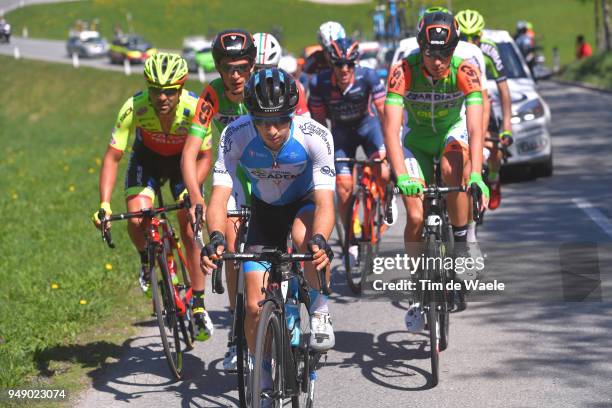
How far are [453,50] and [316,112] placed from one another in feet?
10.1

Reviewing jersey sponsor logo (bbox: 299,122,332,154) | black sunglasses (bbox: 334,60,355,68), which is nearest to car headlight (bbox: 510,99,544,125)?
black sunglasses (bbox: 334,60,355,68)

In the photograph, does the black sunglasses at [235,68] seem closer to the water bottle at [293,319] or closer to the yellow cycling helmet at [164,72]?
the yellow cycling helmet at [164,72]

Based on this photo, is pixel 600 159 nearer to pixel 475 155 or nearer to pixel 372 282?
pixel 372 282

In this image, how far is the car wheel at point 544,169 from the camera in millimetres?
16013

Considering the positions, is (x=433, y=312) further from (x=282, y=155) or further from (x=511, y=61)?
(x=511, y=61)

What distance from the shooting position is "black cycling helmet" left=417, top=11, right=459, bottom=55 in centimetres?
734

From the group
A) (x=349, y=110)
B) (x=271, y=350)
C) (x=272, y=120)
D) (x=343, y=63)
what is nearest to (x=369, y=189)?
(x=349, y=110)

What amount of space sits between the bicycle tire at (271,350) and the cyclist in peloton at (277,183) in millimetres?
74

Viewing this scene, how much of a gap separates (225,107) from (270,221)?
5.30ft

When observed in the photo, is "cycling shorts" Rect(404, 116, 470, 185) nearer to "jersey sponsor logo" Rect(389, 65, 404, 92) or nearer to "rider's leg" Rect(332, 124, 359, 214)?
"jersey sponsor logo" Rect(389, 65, 404, 92)

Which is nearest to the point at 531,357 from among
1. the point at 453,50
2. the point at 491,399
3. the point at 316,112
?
the point at 491,399

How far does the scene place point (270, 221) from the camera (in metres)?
6.43

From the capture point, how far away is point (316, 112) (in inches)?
408

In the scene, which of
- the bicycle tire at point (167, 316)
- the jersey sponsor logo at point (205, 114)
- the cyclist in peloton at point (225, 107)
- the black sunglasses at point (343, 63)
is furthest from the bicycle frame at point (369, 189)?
the bicycle tire at point (167, 316)
